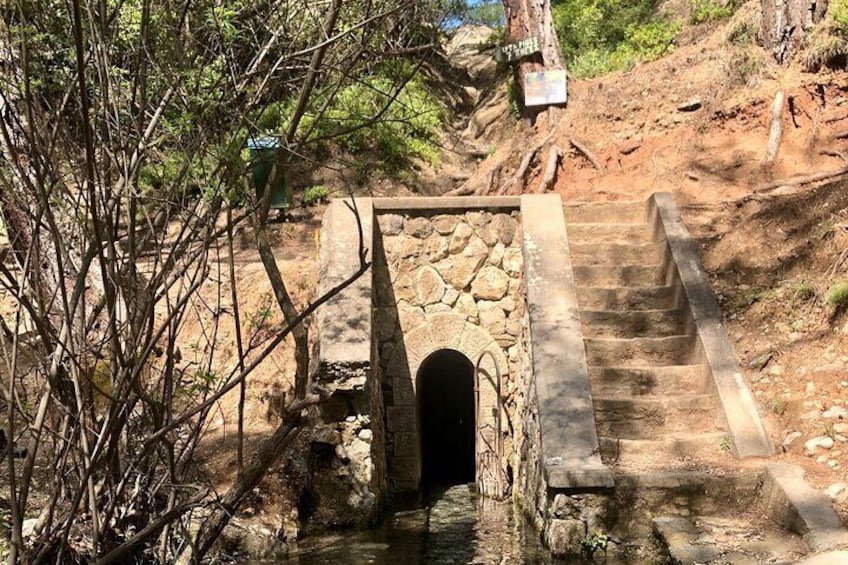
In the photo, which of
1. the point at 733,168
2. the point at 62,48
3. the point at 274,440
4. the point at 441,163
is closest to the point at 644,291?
the point at 733,168

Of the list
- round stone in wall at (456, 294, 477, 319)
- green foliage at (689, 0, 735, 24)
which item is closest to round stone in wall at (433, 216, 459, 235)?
round stone in wall at (456, 294, 477, 319)

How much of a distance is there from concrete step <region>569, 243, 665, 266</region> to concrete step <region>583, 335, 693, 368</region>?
1109 mm

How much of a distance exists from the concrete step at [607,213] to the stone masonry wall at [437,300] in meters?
0.83

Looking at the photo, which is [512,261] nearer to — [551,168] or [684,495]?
[684,495]

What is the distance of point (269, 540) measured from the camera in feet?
18.9

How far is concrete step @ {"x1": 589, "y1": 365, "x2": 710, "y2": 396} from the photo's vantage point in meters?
6.34

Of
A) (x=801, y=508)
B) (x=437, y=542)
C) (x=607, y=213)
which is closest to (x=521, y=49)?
(x=607, y=213)

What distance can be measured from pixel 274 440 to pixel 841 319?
184 inches

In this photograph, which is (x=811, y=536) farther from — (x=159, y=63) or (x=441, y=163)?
(x=441, y=163)

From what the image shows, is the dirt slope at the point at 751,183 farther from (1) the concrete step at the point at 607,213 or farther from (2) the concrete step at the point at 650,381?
(1) the concrete step at the point at 607,213

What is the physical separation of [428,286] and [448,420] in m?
4.16

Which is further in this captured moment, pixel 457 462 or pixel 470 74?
pixel 470 74

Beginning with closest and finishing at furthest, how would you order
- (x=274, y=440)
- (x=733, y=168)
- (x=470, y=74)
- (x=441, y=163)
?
(x=274, y=440) < (x=733, y=168) < (x=441, y=163) < (x=470, y=74)

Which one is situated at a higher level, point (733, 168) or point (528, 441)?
point (733, 168)
